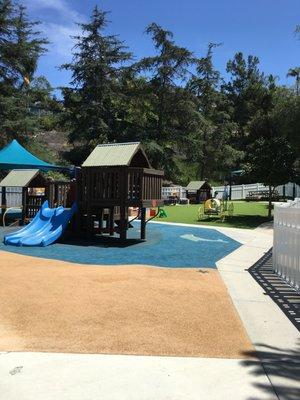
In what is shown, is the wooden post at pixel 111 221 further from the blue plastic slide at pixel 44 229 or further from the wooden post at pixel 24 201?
the wooden post at pixel 24 201

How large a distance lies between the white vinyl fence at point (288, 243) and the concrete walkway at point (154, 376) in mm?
2860

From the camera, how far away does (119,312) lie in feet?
20.9

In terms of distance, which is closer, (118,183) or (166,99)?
(118,183)

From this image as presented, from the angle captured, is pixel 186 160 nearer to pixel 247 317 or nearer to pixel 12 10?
pixel 12 10

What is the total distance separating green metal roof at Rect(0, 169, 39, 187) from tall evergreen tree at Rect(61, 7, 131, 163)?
74.7ft

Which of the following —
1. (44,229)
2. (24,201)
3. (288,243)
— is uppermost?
(24,201)

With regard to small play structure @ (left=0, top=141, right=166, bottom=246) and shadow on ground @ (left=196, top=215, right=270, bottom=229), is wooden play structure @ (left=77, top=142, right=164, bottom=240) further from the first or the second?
shadow on ground @ (left=196, top=215, right=270, bottom=229)

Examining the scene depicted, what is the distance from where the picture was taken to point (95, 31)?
143 feet

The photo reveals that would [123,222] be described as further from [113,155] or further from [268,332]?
[268,332]

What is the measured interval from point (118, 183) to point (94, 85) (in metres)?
30.9

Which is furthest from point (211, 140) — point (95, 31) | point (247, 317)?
point (247, 317)

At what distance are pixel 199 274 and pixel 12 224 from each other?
12.3 m

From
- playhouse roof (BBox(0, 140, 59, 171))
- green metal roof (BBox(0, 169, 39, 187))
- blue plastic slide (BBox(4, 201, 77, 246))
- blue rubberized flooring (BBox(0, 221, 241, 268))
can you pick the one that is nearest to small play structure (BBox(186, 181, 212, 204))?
playhouse roof (BBox(0, 140, 59, 171))

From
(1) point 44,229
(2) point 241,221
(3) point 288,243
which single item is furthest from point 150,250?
(2) point 241,221
